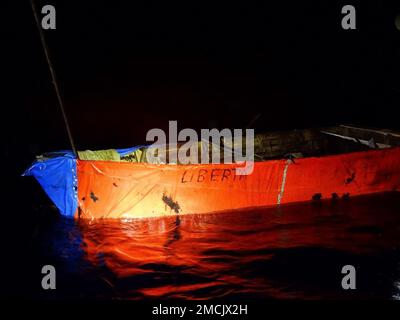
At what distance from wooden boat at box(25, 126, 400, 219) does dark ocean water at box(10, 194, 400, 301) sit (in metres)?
0.28

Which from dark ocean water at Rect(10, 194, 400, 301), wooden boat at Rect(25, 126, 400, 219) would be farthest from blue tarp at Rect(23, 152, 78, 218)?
dark ocean water at Rect(10, 194, 400, 301)

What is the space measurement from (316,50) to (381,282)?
1026 inches

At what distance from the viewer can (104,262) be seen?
5777 millimetres

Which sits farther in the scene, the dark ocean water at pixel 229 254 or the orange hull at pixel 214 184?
the orange hull at pixel 214 184

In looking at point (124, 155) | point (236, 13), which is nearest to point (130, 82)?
point (236, 13)

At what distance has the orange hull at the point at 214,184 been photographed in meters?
6.71

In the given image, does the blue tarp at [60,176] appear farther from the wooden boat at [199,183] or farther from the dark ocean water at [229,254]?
the dark ocean water at [229,254]

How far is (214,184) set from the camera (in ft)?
23.3

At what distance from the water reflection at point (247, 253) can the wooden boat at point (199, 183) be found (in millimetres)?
263

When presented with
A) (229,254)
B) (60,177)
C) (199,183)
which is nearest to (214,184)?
(199,183)

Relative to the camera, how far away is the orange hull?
6.71 metres

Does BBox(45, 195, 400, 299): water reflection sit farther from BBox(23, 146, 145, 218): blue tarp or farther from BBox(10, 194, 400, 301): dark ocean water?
BBox(23, 146, 145, 218): blue tarp

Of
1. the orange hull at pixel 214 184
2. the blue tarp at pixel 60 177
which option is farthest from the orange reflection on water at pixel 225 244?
the blue tarp at pixel 60 177

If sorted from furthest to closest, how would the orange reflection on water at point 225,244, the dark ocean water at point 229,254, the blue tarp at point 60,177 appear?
the blue tarp at point 60,177 < the orange reflection on water at point 225,244 < the dark ocean water at point 229,254
